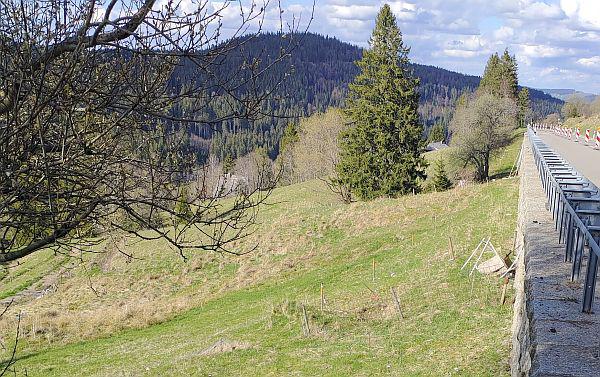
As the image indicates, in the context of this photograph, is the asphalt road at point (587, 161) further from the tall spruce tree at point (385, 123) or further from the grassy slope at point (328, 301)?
the tall spruce tree at point (385, 123)

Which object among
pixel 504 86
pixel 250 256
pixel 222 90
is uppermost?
pixel 504 86

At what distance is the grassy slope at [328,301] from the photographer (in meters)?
10.6

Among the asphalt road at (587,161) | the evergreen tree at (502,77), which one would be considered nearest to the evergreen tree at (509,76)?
the evergreen tree at (502,77)

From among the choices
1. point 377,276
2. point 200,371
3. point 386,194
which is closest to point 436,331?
point 200,371

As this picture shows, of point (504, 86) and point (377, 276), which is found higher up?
point (504, 86)

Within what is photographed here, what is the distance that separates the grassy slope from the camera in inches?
419

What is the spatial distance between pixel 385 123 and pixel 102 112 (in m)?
29.4

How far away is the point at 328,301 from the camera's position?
16359mm

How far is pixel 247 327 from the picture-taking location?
16.2m

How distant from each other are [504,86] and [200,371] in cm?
6838

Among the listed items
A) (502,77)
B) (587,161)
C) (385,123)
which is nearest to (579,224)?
(587,161)

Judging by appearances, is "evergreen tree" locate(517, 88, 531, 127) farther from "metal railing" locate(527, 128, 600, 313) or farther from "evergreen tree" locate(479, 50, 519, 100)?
"metal railing" locate(527, 128, 600, 313)

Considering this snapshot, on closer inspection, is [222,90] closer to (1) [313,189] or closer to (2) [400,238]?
(2) [400,238]

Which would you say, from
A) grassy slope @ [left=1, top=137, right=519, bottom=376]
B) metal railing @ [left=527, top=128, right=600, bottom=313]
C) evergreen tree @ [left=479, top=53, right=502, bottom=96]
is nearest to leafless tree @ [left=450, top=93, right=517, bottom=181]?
grassy slope @ [left=1, top=137, right=519, bottom=376]
